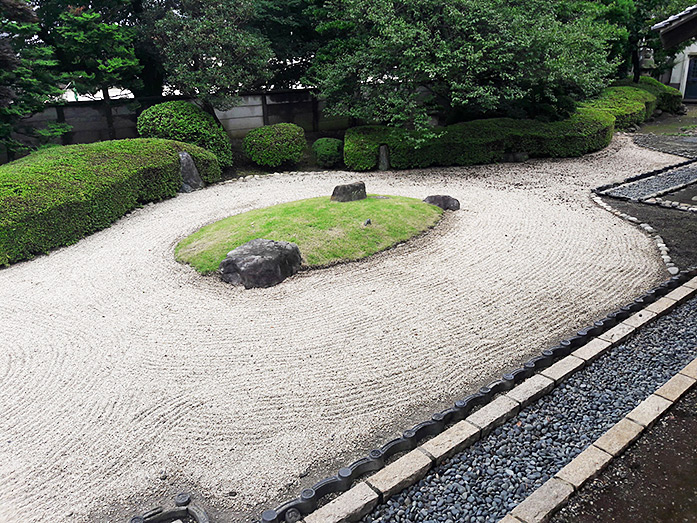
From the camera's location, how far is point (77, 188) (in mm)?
8578

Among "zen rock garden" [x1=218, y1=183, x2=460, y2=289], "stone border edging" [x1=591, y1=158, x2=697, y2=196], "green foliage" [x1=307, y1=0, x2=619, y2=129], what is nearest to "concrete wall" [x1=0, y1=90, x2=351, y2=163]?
"green foliage" [x1=307, y1=0, x2=619, y2=129]

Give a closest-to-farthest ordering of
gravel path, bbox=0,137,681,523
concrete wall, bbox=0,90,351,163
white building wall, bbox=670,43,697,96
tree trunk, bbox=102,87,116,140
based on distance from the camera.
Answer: gravel path, bbox=0,137,681,523
concrete wall, bbox=0,90,351,163
tree trunk, bbox=102,87,116,140
white building wall, bbox=670,43,697,96

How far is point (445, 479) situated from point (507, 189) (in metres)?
8.19

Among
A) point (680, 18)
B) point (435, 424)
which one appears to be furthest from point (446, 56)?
point (435, 424)

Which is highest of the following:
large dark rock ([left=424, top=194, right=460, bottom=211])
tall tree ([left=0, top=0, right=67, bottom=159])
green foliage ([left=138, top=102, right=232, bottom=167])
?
tall tree ([left=0, top=0, right=67, bottom=159])

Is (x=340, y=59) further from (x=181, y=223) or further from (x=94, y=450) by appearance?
(x=94, y=450)

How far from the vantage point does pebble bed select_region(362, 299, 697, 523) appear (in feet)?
10.1

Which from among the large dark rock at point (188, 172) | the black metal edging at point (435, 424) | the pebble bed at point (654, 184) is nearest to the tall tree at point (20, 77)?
the large dark rock at point (188, 172)

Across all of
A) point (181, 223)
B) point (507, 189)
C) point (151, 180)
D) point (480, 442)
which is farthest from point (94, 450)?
point (507, 189)

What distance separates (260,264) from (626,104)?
16078mm

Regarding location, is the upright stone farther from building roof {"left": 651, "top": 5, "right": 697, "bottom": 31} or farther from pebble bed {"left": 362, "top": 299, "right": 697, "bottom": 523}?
pebble bed {"left": 362, "top": 299, "right": 697, "bottom": 523}

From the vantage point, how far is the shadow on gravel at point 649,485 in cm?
291

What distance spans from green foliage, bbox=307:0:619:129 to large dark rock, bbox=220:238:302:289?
5945mm

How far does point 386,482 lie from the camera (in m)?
3.18
